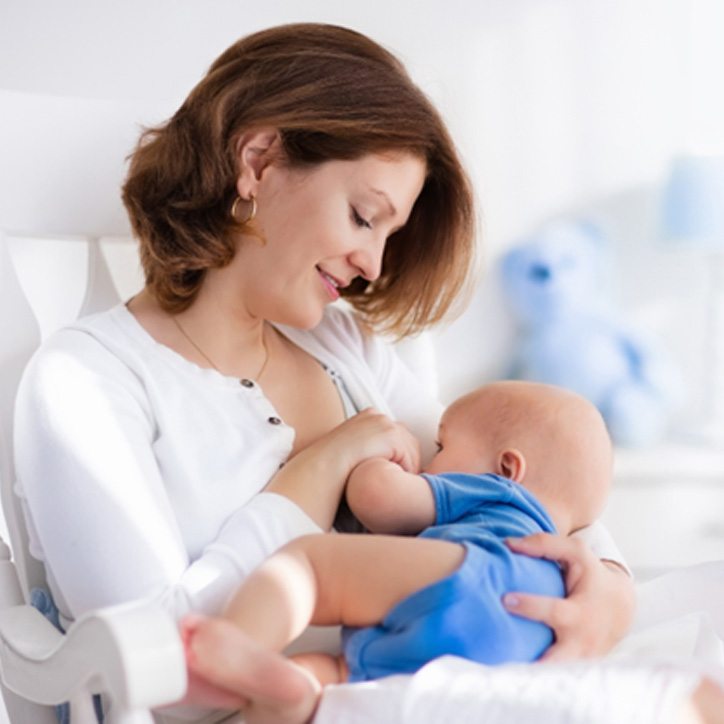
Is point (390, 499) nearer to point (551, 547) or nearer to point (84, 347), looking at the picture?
point (551, 547)

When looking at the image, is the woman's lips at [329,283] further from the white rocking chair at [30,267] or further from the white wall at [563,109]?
the white wall at [563,109]

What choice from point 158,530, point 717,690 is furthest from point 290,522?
point 717,690

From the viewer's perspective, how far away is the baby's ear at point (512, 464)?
142cm

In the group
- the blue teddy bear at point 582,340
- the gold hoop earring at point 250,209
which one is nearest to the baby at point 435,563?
the gold hoop earring at point 250,209

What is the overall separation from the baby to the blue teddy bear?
2.30 m

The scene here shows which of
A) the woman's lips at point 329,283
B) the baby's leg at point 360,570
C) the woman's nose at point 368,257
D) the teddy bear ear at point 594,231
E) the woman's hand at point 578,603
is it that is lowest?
the teddy bear ear at point 594,231

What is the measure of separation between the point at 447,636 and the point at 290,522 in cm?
23

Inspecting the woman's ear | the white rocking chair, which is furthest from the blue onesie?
the woman's ear

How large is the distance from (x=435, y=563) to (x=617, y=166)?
2.95 m

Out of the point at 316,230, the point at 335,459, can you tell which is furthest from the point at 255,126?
the point at 335,459

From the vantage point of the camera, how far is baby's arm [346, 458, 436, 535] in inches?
53.1

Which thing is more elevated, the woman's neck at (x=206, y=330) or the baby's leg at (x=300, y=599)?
the woman's neck at (x=206, y=330)

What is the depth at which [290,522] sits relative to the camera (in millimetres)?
1289

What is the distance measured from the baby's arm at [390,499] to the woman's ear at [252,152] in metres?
0.35
